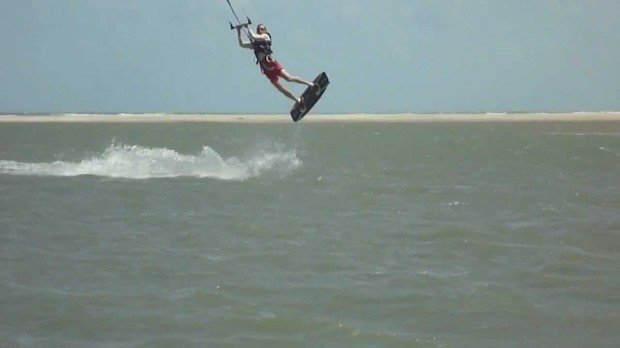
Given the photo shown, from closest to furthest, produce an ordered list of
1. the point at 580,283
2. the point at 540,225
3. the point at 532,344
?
the point at 532,344 → the point at 580,283 → the point at 540,225

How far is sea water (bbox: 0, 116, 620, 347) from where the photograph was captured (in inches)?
400

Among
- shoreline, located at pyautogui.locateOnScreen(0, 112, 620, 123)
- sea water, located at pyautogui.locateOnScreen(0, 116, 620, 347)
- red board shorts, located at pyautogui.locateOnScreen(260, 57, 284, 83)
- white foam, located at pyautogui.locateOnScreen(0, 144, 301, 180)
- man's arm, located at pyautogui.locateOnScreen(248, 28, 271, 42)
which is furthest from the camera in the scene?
shoreline, located at pyautogui.locateOnScreen(0, 112, 620, 123)

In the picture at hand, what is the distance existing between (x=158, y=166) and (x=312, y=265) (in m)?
22.2

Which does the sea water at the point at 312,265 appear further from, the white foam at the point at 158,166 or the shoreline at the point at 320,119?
the shoreline at the point at 320,119

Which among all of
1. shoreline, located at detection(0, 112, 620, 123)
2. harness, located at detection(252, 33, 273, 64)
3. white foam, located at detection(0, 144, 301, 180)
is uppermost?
harness, located at detection(252, 33, 273, 64)

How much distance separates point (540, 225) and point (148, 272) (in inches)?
333

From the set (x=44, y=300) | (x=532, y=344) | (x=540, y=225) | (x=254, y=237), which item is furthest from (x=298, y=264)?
(x=540, y=225)

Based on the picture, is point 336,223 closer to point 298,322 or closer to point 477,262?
point 477,262

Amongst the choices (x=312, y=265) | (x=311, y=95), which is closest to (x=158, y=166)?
(x=311, y=95)

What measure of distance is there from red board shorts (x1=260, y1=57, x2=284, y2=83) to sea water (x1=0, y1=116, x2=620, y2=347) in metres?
Result: 3.05

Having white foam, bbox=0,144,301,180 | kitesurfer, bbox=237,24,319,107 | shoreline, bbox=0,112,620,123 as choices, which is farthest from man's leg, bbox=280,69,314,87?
shoreline, bbox=0,112,620,123

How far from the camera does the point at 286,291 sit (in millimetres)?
11852

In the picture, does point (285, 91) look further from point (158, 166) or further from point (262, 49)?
point (158, 166)

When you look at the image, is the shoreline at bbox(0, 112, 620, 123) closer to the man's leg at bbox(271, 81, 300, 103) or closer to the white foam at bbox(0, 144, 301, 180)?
the white foam at bbox(0, 144, 301, 180)
